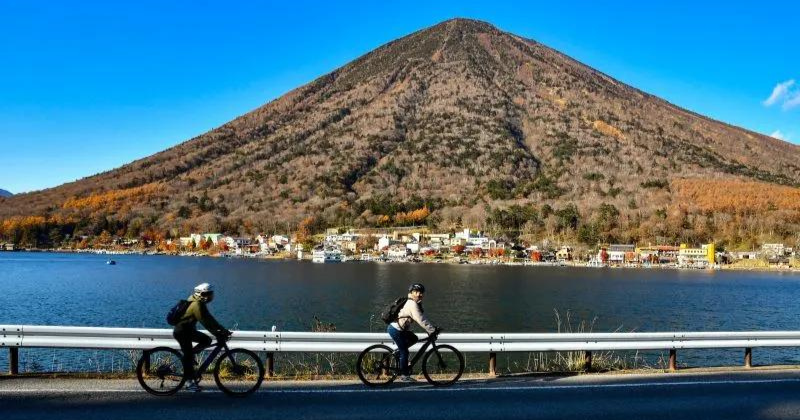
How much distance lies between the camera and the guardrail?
9.32 metres

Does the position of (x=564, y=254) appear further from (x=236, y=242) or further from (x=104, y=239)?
(x=104, y=239)

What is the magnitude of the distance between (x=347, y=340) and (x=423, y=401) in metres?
2.12

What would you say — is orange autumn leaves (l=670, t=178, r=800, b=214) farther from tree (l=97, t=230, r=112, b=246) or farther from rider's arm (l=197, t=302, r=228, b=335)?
rider's arm (l=197, t=302, r=228, b=335)

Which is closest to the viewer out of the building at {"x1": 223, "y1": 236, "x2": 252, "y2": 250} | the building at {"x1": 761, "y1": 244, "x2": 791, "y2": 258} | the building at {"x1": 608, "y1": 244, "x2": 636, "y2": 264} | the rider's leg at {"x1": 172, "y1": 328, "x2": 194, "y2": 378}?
the rider's leg at {"x1": 172, "y1": 328, "x2": 194, "y2": 378}

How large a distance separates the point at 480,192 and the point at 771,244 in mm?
81001

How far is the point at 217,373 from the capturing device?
827cm

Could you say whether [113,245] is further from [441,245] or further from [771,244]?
[771,244]

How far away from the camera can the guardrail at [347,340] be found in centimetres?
932

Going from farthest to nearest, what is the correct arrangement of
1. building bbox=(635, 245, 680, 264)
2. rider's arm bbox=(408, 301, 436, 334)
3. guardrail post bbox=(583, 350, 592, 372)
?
building bbox=(635, 245, 680, 264), guardrail post bbox=(583, 350, 592, 372), rider's arm bbox=(408, 301, 436, 334)

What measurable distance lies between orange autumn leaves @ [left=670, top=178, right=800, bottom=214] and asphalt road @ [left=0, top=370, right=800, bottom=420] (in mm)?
167698

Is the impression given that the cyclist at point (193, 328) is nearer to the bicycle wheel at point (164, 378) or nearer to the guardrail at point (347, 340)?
the bicycle wheel at point (164, 378)

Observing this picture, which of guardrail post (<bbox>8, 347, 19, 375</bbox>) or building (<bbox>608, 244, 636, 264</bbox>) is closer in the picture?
guardrail post (<bbox>8, 347, 19, 375</bbox>)

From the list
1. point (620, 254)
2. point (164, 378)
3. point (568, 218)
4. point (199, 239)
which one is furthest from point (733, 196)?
point (164, 378)

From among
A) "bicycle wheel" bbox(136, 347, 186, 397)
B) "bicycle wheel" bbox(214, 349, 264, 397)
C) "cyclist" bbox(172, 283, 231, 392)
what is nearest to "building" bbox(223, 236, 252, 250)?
"bicycle wheel" bbox(214, 349, 264, 397)
